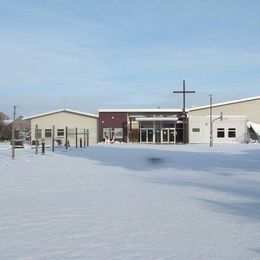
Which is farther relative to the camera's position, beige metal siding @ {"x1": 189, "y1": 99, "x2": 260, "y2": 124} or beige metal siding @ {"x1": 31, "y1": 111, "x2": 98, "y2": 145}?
beige metal siding @ {"x1": 31, "y1": 111, "x2": 98, "y2": 145}

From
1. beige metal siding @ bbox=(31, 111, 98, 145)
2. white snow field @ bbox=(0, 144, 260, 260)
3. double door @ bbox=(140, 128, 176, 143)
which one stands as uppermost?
beige metal siding @ bbox=(31, 111, 98, 145)

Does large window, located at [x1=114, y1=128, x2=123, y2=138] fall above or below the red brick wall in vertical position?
below

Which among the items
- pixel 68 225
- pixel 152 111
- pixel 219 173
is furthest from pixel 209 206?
pixel 152 111

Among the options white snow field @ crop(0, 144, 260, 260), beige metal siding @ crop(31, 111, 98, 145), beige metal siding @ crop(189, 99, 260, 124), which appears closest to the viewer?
white snow field @ crop(0, 144, 260, 260)

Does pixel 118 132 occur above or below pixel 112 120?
below

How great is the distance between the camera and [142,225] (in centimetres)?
784

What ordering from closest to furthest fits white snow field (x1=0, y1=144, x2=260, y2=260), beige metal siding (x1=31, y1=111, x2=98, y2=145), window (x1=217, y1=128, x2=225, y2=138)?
1. white snow field (x1=0, y1=144, x2=260, y2=260)
2. window (x1=217, y1=128, x2=225, y2=138)
3. beige metal siding (x1=31, y1=111, x2=98, y2=145)

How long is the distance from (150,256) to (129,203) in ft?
13.6

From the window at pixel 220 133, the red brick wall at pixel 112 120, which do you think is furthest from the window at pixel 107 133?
the window at pixel 220 133

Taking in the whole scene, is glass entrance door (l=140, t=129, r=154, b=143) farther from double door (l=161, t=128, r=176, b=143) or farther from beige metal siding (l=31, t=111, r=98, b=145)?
beige metal siding (l=31, t=111, r=98, b=145)

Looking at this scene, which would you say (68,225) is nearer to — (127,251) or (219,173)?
(127,251)

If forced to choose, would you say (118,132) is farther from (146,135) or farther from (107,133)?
(146,135)

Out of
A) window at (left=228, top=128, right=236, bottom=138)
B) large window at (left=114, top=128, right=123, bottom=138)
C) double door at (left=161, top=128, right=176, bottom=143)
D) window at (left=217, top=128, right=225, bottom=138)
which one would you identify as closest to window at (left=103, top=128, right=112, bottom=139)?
large window at (left=114, top=128, right=123, bottom=138)


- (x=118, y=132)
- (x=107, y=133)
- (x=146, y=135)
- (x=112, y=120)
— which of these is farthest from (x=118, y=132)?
(x=146, y=135)
